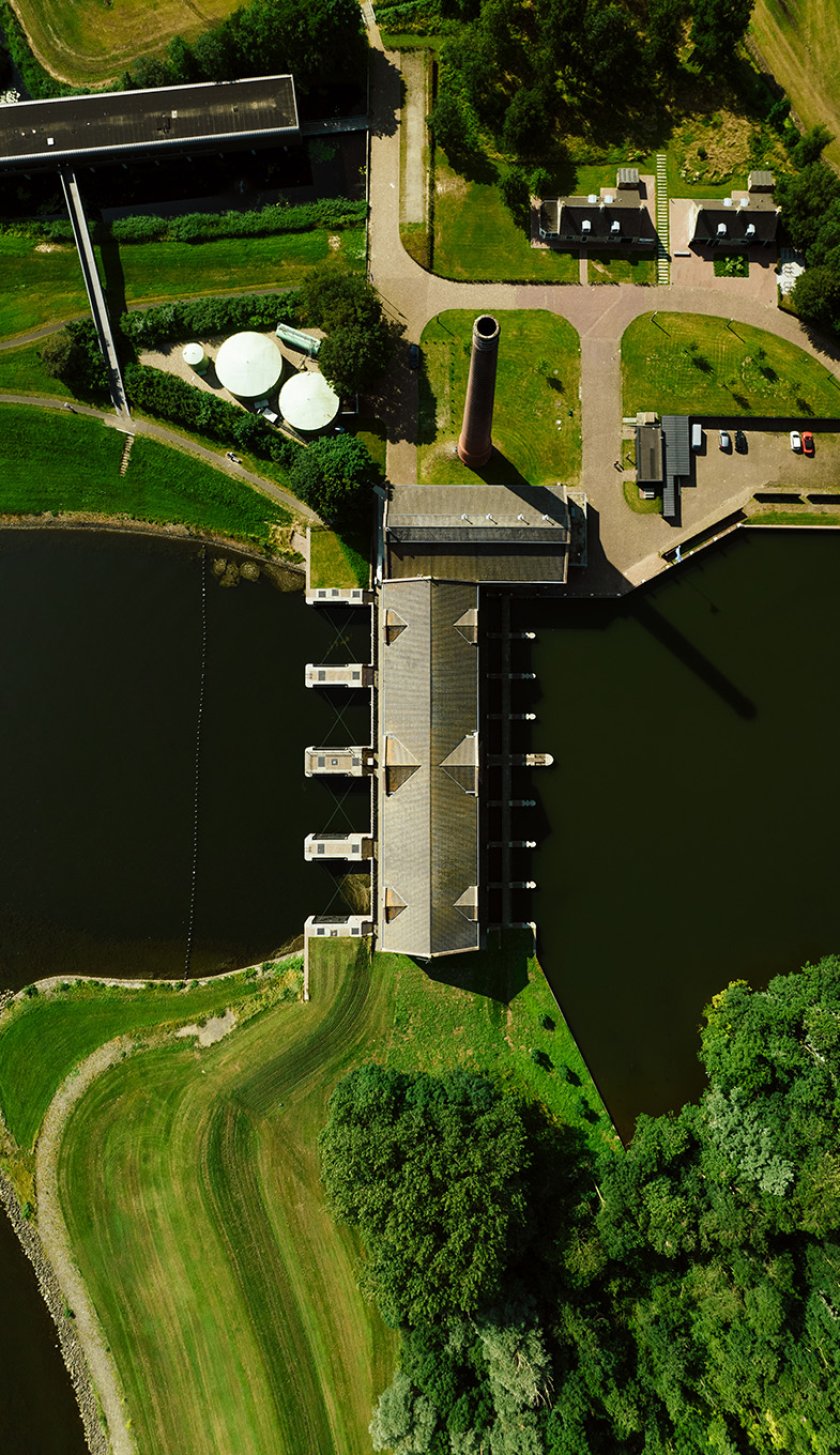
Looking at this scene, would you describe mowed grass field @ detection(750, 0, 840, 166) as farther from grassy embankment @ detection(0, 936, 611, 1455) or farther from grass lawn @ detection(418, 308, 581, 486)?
grassy embankment @ detection(0, 936, 611, 1455)

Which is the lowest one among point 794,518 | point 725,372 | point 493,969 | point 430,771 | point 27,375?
point 493,969

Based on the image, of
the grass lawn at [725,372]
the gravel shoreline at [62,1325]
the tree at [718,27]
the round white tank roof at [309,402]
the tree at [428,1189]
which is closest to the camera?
the tree at [428,1189]

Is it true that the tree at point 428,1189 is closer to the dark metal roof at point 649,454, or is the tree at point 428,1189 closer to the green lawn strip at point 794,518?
the dark metal roof at point 649,454

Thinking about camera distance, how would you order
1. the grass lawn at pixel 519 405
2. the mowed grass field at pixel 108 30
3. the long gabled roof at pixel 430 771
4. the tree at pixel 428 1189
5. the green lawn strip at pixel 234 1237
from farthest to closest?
the mowed grass field at pixel 108 30 → the grass lawn at pixel 519 405 → the green lawn strip at pixel 234 1237 → the long gabled roof at pixel 430 771 → the tree at pixel 428 1189

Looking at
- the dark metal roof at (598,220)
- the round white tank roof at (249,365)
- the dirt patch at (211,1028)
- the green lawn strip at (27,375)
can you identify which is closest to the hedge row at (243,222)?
the round white tank roof at (249,365)

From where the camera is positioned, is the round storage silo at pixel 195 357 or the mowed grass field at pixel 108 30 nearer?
the round storage silo at pixel 195 357

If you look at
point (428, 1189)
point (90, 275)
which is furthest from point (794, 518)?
point (90, 275)

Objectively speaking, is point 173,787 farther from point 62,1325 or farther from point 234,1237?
point 62,1325
